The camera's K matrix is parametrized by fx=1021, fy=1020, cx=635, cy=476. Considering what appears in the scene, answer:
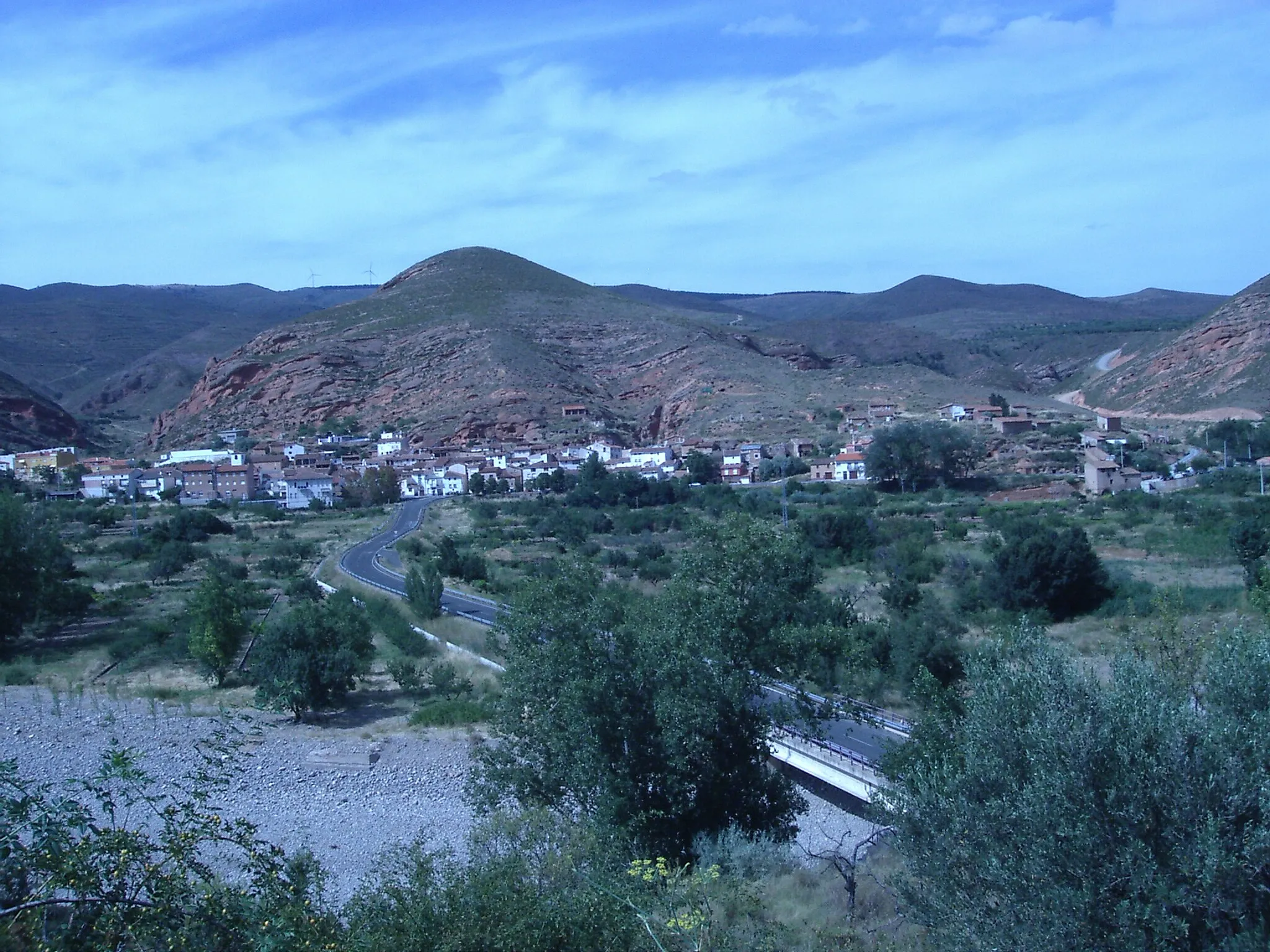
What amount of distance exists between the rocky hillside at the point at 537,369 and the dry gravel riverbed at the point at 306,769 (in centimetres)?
4398

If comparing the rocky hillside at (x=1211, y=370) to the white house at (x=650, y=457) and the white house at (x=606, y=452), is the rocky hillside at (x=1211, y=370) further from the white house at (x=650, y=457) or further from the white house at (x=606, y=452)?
the white house at (x=606, y=452)

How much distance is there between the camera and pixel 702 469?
48.7 metres

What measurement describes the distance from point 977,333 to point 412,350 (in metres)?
87.6

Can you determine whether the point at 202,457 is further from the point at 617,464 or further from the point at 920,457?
the point at 920,457

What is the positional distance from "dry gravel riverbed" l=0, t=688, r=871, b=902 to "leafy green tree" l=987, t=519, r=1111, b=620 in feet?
40.6

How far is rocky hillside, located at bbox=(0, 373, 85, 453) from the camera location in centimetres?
7012

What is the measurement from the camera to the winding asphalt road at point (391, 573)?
82.9ft

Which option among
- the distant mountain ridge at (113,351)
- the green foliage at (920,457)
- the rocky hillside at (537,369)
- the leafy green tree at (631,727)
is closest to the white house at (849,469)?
the green foliage at (920,457)

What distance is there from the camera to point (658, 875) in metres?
7.43

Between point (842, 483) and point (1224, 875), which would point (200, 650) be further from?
point (842, 483)

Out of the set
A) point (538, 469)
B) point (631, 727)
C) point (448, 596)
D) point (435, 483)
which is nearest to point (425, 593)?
point (448, 596)


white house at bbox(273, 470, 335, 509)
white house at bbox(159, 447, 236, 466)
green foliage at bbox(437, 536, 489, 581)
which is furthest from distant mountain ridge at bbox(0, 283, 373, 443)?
green foliage at bbox(437, 536, 489, 581)

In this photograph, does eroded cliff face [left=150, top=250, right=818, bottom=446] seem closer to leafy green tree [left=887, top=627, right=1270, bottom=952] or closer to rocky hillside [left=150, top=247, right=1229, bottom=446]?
rocky hillside [left=150, top=247, right=1229, bottom=446]

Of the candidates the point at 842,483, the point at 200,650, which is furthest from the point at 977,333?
the point at 200,650
